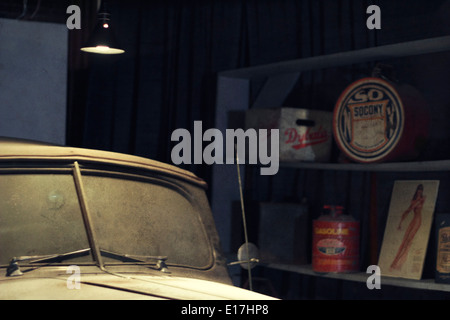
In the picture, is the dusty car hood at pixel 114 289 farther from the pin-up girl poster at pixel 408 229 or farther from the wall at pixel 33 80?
the wall at pixel 33 80

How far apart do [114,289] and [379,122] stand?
1960mm

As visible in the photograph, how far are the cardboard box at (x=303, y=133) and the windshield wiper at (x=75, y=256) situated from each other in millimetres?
1744

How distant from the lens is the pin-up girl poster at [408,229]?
11.2 ft

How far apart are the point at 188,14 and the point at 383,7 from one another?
1.72 metres

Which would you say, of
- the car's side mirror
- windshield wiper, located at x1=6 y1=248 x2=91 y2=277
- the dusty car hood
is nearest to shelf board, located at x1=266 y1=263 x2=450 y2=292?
the car's side mirror

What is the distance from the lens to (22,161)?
2.36 meters

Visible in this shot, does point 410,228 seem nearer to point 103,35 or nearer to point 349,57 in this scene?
point 349,57

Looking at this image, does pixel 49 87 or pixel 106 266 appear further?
pixel 49 87

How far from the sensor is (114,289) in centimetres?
197

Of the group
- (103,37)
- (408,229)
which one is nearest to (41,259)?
(408,229)

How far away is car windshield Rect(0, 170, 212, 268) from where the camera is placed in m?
2.24
